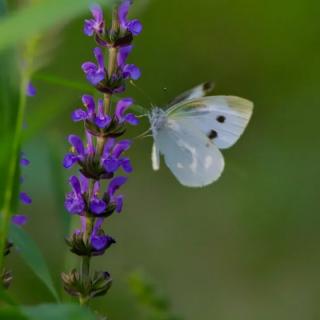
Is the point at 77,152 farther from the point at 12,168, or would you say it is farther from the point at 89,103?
the point at 12,168

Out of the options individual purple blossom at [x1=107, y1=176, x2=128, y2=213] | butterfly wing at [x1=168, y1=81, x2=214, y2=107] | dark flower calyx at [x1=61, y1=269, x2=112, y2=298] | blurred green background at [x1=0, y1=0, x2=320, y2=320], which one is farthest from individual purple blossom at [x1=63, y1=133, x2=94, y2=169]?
blurred green background at [x1=0, y1=0, x2=320, y2=320]

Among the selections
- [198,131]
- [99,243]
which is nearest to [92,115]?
[99,243]

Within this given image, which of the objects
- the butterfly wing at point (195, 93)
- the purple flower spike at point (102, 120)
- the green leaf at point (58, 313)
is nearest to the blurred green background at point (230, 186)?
the butterfly wing at point (195, 93)

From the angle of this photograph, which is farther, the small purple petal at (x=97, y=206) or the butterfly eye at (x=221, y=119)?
the butterfly eye at (x=221, y=119)

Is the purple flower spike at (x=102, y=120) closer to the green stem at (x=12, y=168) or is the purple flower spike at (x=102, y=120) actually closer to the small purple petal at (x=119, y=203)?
the small purple petal at (x=119, y=203)

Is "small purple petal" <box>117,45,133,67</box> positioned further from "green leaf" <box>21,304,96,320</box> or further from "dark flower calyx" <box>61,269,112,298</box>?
"green leaf" <box>21,304,96,320</box>

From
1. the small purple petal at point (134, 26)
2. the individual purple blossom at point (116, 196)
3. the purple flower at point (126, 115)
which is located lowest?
the individual purple blossom at point (116, 196)

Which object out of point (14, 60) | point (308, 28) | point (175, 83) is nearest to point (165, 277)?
point (175, 83)
